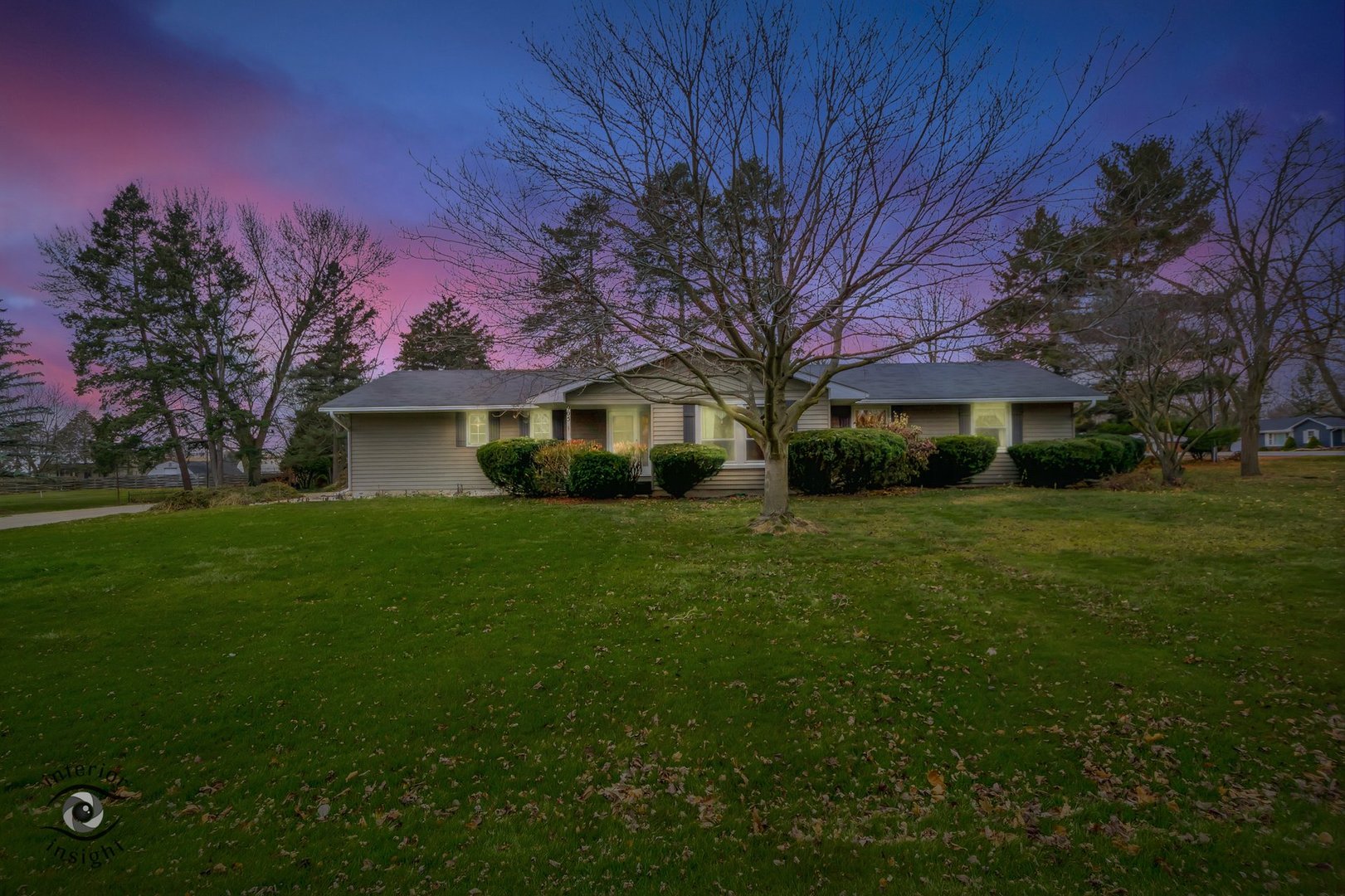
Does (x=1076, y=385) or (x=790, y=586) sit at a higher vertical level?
(x=1076, y=385)

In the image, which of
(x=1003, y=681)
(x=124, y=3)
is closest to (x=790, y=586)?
(x=1003, y=681)

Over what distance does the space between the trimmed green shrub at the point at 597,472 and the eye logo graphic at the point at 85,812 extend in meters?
10.9

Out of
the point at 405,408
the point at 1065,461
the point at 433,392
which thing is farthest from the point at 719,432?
the point at 433,392

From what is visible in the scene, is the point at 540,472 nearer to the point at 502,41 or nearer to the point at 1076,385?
the point at 502,41

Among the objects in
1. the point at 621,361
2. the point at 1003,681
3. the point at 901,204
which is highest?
the point at 901,204

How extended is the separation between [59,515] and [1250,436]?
35583 mm

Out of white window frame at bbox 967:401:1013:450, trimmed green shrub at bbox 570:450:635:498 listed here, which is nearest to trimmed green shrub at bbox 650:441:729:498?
trimmed green shrub at bbox 570:450:635:498

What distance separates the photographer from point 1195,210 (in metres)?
17.4

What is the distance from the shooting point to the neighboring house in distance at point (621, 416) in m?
16.5

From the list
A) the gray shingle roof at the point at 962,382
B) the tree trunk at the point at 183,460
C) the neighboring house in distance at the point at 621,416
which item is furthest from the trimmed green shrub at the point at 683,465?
the tree trunk at the point at 183,460

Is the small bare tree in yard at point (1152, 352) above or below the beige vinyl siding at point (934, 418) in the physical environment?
above

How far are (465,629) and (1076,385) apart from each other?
2031 cm

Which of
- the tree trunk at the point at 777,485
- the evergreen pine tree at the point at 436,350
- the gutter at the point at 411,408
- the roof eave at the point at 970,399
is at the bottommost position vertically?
the tree trunk at the point at 777,485

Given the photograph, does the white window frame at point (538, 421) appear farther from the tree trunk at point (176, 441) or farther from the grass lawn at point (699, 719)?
the tree trunk at point (176, 441)
